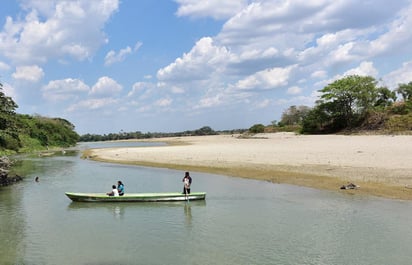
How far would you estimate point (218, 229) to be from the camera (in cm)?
1997

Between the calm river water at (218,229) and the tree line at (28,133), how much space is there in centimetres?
1326

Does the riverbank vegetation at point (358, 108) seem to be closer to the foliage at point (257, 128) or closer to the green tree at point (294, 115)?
the foliage at point (257, 128)

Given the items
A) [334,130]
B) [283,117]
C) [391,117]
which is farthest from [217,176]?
[283,117]

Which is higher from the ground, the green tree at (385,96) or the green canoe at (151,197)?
the green tree at (385,96)

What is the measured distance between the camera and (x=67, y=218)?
23.5 m

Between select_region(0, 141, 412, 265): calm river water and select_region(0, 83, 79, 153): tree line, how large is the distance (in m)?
13.3

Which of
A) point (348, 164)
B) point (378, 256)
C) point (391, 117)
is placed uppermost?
point (391, 117)

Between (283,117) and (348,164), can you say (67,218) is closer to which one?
(348,164)

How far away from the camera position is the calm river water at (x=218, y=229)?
52.5ft

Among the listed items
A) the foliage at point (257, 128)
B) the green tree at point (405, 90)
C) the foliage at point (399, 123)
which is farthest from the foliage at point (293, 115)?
the foliage at point (399, 123)

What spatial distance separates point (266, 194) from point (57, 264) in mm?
16758

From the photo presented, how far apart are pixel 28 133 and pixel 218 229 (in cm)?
10120

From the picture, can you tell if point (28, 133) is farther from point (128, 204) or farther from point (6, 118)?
point (128, 204)

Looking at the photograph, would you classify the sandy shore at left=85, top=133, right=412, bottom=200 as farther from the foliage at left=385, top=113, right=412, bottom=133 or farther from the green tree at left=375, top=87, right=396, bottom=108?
the green tree at left=375, top=87, right=396, bottom=108
